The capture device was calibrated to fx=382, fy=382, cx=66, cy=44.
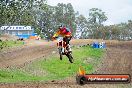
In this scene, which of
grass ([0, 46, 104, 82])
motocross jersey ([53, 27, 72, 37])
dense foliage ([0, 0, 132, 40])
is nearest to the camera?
motocross jersey ([53, 27, 72, 37])

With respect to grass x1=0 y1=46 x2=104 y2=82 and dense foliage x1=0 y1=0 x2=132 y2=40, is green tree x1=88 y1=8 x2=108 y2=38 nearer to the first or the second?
dense foliage x1=0 y1=0 x2=132 y2=40

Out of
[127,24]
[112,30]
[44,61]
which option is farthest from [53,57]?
[127,24]

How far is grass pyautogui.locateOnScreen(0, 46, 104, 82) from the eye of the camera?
78.8ft

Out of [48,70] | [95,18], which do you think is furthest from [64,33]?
[95,18]

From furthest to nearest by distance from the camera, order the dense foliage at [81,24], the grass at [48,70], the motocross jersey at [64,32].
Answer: the dense foliage at [81,24] → the grass at [48,70] → the motocross jersey at [64,32]

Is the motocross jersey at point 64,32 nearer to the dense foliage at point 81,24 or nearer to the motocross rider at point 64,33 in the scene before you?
the motocross rider at point 64,33

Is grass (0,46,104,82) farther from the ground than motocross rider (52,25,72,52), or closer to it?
closer to it

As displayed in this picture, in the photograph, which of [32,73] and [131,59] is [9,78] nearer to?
[32,73]

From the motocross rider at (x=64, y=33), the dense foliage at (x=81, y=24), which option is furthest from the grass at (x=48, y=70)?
the dense foliage at (x=81, y=24)

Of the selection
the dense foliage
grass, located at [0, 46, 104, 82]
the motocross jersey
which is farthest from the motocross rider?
the dense foliage

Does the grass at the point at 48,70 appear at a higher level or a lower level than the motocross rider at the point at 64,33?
lower

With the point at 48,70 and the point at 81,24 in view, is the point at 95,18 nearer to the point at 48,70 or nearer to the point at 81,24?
the point at 81,24

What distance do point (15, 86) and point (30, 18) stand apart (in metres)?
5.75

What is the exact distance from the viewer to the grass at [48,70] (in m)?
24.0
